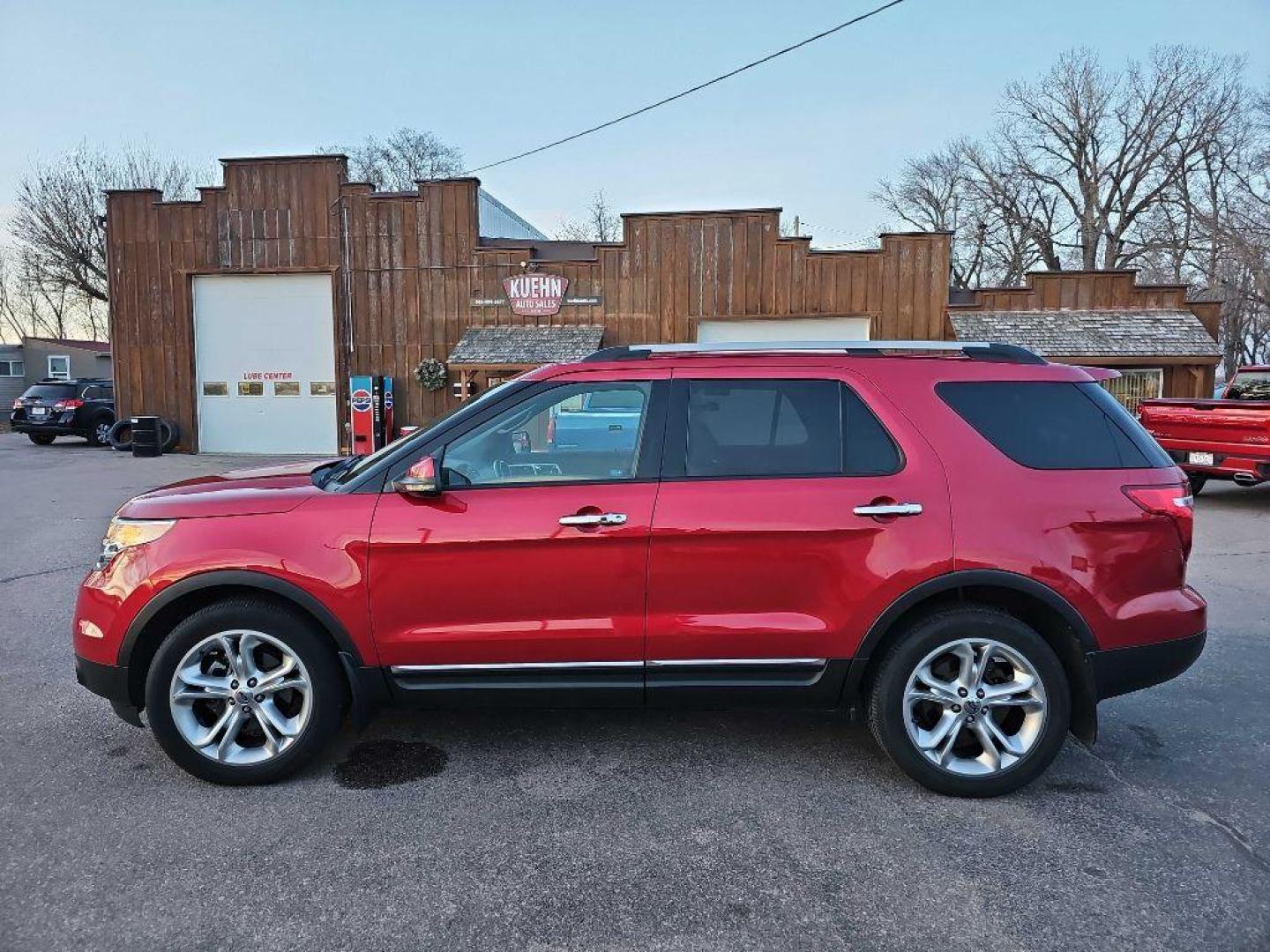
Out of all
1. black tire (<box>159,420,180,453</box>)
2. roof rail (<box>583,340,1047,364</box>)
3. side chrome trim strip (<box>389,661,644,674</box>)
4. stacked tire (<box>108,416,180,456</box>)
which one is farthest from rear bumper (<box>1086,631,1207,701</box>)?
black tire (<box>159,420,180,453</box>)

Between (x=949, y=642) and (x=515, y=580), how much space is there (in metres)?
1.74

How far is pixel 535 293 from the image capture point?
60.3 ft

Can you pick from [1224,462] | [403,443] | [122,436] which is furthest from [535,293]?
[403,443]

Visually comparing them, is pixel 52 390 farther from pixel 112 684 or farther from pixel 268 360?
pixel 112 684

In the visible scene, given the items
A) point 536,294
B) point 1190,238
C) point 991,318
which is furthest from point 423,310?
→ point 1190,238

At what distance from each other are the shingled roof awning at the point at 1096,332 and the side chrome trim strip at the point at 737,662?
1540 centimetres

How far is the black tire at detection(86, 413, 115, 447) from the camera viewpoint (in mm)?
21781

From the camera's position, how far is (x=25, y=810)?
10.6 feet

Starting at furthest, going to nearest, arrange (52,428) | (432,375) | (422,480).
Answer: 1. (52,428)
2. (432,375)
3. (422,480)

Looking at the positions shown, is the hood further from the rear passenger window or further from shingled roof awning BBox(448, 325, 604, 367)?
shingled roof awning BBox(448, 325, 604, 367)

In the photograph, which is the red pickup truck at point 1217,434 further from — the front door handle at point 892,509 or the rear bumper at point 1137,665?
the front door handle at point 892,509

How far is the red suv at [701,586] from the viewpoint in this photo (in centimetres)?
329

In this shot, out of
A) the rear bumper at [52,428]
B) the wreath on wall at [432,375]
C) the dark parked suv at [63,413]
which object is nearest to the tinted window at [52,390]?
the dark parked suv at [63,413]

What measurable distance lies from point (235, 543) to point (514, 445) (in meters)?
1.17
